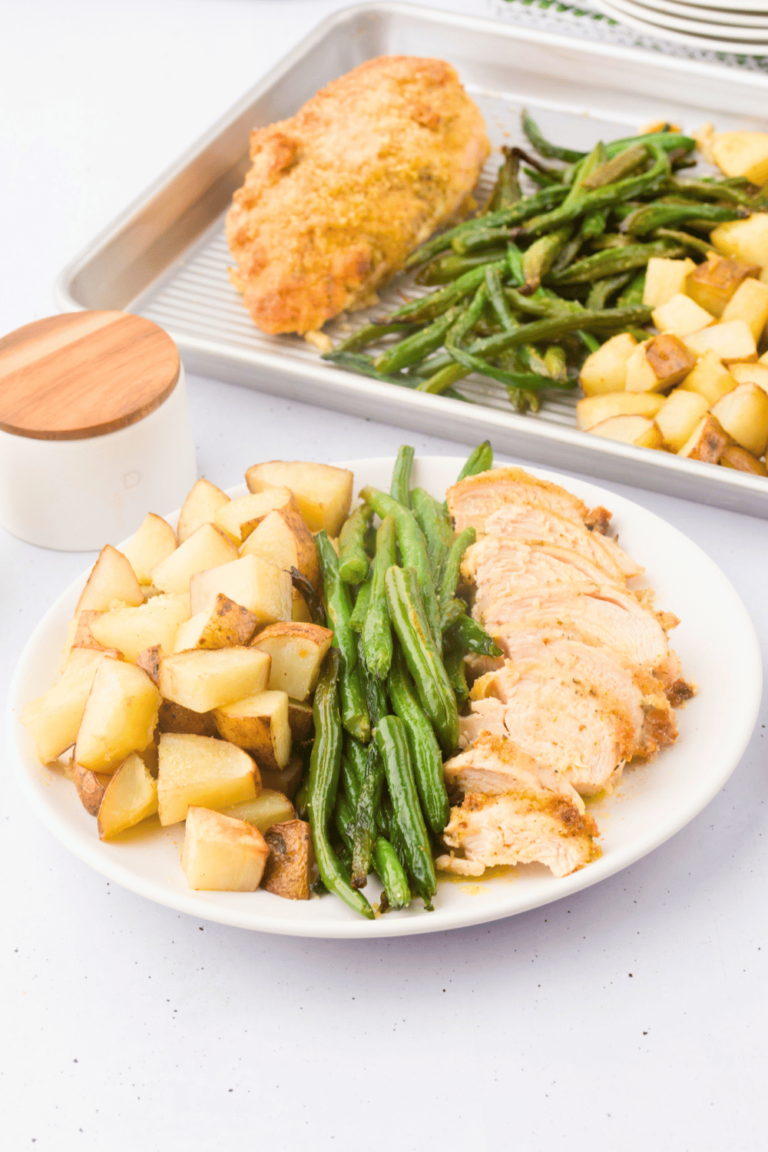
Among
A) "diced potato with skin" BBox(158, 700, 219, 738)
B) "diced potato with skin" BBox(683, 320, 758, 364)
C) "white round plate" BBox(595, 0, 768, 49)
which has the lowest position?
"diced potato with skin" BBox(158, 700, 219, 738)

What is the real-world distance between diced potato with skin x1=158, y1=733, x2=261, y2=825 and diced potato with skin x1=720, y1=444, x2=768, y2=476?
4.63ft

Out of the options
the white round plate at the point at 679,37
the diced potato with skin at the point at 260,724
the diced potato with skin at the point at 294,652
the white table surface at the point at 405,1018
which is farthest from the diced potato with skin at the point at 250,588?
the white round plate at the point at 679,37

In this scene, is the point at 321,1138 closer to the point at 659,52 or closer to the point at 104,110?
the point at 659,52

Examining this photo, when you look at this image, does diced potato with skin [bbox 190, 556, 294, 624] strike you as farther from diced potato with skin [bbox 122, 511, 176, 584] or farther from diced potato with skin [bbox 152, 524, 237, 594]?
diced potato with skin [bbox 122, 511, 176, 584]

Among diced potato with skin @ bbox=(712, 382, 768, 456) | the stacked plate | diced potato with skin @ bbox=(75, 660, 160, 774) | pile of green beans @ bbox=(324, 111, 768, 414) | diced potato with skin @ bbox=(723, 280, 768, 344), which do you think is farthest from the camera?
the stacked plate

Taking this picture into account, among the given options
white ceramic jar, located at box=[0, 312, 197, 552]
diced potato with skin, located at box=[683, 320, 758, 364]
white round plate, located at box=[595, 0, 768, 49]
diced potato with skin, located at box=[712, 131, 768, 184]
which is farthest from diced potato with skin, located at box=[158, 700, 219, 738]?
white round plate, located at box=[595, 0, 768, 49]

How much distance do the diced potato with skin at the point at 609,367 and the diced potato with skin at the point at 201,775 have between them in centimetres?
151

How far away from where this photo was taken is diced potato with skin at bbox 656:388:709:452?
2510 millimetres

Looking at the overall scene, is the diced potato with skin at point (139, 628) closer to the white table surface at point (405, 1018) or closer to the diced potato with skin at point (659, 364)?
the white table surface at point (405, 1018)

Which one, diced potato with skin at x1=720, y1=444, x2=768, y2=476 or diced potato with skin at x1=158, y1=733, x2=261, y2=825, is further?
diced potato with skin at x1=720, y1=444, x2=768, y2=476

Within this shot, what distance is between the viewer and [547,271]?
9.91ft

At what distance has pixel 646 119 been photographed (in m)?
3.83

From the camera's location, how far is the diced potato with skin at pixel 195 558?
1.95m

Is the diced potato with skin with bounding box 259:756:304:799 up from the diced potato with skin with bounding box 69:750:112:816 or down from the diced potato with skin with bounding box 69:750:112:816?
down
